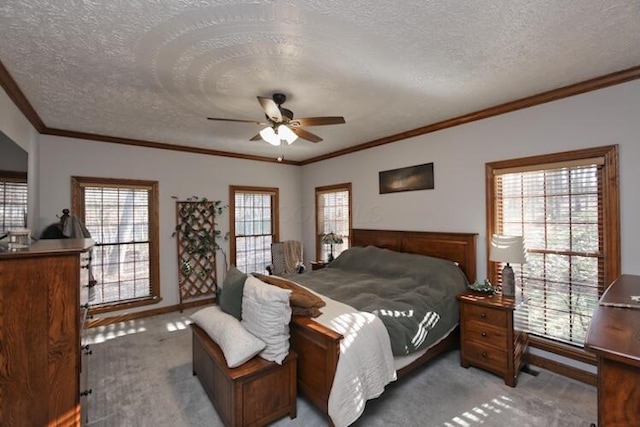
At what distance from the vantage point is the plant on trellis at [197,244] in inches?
190

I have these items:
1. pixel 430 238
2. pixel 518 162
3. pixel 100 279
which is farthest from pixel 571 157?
pixel 100 279

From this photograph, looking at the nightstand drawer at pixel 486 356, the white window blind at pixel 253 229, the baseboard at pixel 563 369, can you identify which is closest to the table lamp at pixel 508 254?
the nightstand drawer at pixel 486 356

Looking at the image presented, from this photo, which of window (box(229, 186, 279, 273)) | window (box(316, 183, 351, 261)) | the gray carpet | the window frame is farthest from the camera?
window (box(229, 186, 279, 273))

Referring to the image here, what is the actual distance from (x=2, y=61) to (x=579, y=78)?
4541 mm

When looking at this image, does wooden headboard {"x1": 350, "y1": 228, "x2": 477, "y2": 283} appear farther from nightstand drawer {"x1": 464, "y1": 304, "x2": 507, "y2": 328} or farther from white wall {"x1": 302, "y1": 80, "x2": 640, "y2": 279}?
nightstand drawer {"x1": 464, "y1": 304, "x2": 507, "y2": 328}

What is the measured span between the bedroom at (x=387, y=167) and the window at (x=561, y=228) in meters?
0.10

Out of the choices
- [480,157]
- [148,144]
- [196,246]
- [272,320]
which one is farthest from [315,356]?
[148,144]

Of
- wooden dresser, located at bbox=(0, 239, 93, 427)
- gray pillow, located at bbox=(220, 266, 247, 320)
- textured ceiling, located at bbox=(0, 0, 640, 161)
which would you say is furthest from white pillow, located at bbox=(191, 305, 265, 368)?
textured ceiling, located at bbox=(0, 0, 640, 161)

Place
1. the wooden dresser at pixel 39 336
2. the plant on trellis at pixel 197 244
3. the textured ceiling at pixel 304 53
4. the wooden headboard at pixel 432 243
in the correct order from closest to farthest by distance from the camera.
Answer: the wooden dresser at pixel 39 336 < the textured ceiling at pixel 304 53 < the wooden headboard at pixel 432 243 < the plant on trellis at pixel 197 244

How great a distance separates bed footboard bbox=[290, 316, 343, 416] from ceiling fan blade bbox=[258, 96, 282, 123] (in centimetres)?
174

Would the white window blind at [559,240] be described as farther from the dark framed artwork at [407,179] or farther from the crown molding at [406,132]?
the dark framed artwork at [407,179]

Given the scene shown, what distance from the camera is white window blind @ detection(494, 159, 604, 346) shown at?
8.85ft

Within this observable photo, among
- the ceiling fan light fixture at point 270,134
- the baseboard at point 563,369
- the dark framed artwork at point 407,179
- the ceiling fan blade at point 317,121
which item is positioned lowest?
the baseboard at point 563,369

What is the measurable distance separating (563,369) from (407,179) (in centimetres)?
263
